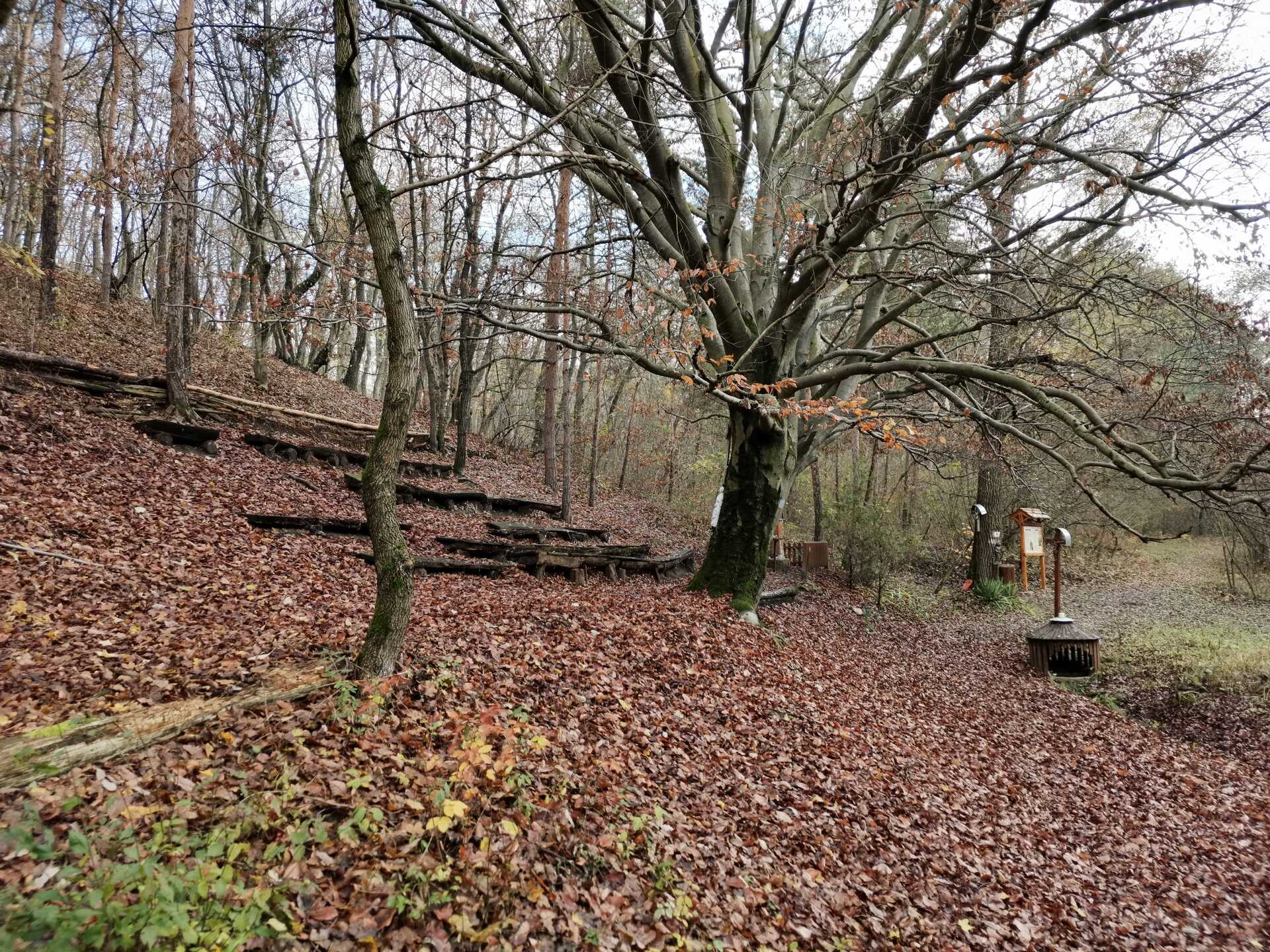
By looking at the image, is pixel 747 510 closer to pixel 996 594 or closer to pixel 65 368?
pixel 996 594

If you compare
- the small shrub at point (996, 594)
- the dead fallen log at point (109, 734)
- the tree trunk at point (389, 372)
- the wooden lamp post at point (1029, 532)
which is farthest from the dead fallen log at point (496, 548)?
the small shrub at point (996, 594)

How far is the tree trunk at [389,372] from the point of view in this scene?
4305 millimetres

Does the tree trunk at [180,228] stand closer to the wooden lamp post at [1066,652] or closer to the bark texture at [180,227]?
the bark texture at [180,227]

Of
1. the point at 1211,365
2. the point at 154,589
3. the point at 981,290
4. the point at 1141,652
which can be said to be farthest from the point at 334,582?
the point at 1141,652

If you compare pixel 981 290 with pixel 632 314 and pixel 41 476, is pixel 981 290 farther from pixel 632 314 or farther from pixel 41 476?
pixel 41 476

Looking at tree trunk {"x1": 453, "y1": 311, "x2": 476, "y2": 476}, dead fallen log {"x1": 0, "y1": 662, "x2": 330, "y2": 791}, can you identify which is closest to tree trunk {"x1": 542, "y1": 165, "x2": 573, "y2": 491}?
tree trunk {"x1": 453, "y1": 311, "x2": 476, "y2": 476}

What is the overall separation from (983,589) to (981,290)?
10.8 meters

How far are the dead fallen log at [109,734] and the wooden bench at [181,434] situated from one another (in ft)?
24.5

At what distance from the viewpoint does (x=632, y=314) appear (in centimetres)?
805

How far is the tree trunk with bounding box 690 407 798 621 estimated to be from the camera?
9.10 m

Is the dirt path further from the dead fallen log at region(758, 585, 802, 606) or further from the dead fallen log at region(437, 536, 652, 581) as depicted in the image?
the dead fallen log at region(437, 536, 652, 581)

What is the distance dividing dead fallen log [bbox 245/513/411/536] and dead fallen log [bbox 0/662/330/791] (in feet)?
14.4

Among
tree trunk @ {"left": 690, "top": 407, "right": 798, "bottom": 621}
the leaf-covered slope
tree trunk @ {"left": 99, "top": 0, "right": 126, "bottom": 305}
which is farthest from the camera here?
tree trunk @ {"left": 99, "top": 0, "right": 126, "bottom": 305}

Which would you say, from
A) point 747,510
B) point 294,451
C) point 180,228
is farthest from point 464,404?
point 747,510
